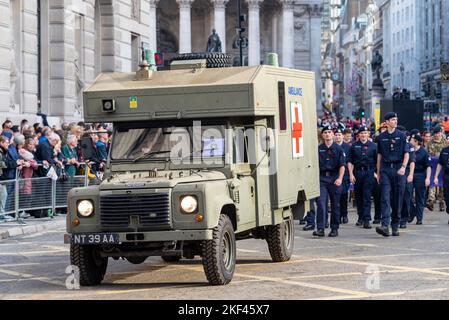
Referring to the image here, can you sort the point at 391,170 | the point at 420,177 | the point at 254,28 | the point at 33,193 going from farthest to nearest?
1. the point at 254,28
2. the point at 420,177
3. the point at 33,193
4. the point at 391,170

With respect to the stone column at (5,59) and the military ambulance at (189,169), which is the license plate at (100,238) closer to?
the military ambulance at (189,169)

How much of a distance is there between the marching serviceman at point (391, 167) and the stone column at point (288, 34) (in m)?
90.6

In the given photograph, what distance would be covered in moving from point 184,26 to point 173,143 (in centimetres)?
9832

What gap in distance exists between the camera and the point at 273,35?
118 m

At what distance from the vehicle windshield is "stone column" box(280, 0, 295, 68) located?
96.5 m

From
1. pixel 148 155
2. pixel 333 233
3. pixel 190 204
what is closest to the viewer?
pixel 190 204

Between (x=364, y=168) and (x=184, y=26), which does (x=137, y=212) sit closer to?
(x=364, y=168)

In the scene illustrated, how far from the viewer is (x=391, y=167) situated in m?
19.6

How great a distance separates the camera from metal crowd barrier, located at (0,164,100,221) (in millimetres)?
22391

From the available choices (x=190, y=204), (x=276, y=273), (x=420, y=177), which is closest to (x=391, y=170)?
(x=420, y=177)

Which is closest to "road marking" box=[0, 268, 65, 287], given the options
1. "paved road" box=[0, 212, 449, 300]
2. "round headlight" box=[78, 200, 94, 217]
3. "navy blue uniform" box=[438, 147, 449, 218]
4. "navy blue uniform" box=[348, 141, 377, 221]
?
"paved road" box=[0, 212, 449, 300]

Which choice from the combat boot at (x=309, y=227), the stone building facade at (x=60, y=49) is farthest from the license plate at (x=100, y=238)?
the stone building facade at (x=60, y=49)

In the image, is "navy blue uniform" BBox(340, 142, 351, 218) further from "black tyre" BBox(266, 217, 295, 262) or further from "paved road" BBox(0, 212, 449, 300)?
"black tyre" BBox(266, 217, 295, 262)

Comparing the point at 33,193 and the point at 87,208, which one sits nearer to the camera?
the point at 87,208
